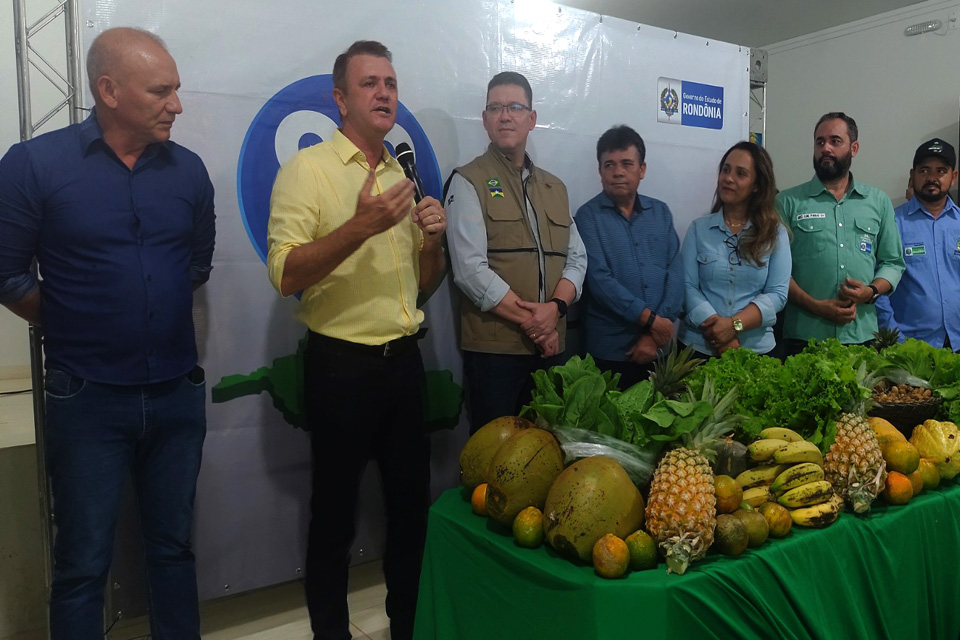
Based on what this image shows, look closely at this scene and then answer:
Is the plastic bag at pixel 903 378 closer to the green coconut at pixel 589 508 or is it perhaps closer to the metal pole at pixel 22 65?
the green coconut at pixel 589 508

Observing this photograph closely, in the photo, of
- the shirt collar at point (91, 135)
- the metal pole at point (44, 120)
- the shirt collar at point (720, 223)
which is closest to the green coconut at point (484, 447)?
the shirt collar at point (91, 135)

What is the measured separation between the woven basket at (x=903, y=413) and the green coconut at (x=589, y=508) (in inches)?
38.9

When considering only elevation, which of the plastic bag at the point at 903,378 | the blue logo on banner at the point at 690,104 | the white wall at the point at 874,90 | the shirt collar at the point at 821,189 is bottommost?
the plastic bag at the point at 903,378

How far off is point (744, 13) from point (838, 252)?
4.14m

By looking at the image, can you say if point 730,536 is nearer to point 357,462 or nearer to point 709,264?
point 357,462

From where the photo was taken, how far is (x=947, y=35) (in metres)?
6.30

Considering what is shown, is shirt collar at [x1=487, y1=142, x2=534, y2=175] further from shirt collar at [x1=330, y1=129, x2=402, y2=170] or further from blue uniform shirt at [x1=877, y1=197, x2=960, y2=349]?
blue uniform shirt at [x1=877, y1=197, x2=960, y2=349]

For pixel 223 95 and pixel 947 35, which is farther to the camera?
pixel 947 35

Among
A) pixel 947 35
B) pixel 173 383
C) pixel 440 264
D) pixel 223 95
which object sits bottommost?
pixel 173 383

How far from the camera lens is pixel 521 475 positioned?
1492 millimetres

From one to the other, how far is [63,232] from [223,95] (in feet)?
2.79

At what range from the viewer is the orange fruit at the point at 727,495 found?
4.79ft

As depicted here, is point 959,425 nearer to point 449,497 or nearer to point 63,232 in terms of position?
point 449,497

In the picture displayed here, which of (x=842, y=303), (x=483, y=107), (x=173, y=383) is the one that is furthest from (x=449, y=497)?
(x=842, y=303)
